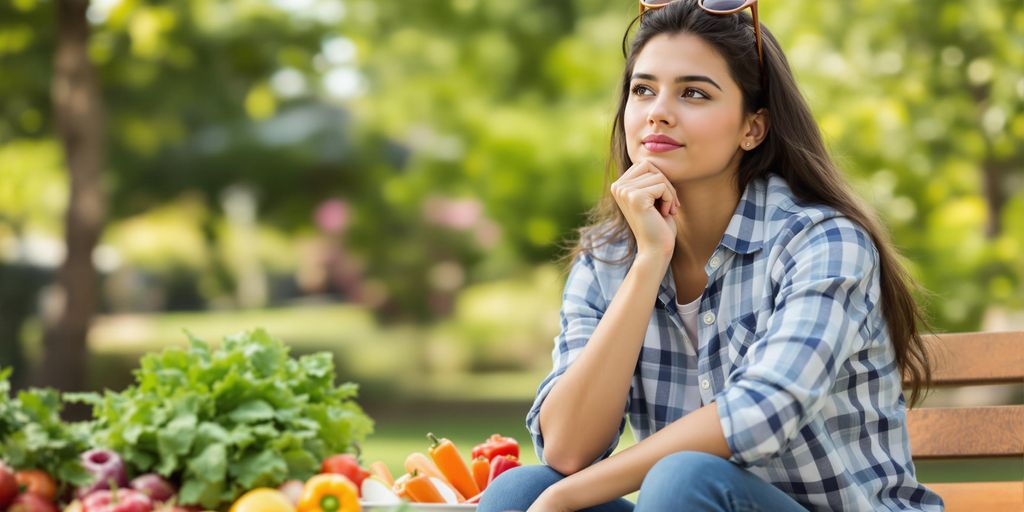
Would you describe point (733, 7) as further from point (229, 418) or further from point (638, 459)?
point (229, 418)

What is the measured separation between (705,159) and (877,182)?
6200mm

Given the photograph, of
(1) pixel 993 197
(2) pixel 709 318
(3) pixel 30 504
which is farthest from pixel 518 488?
(1) pixel 993 197

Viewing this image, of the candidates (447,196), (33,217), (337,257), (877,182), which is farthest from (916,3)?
(33,217)

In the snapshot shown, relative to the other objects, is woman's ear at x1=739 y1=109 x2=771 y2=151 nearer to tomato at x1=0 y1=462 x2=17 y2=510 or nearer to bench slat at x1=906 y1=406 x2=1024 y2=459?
bench slat at x1=906 y1=406 x2=1024 y2=459

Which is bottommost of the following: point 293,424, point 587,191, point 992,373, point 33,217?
point 992,373

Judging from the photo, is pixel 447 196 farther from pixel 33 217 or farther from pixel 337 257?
pixel 33 217

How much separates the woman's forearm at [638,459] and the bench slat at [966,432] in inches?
39.4

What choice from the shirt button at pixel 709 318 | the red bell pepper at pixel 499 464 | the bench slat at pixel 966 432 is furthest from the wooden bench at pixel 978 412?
the red bell pepper at pixel 499 464

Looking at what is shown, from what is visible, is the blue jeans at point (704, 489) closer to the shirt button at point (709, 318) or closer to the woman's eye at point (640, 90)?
the shirt button at point (709, 318)

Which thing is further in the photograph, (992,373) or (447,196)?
(447,196)

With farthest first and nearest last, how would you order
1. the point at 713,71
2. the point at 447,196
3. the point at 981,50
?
the point at 447,196
the point at 981,50
the point at 713,71

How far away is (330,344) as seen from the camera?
12320 mm

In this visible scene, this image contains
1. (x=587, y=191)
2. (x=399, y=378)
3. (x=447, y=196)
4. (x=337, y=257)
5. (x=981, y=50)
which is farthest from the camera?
(x=337, y=257)

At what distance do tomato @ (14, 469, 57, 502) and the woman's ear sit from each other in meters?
1.68
